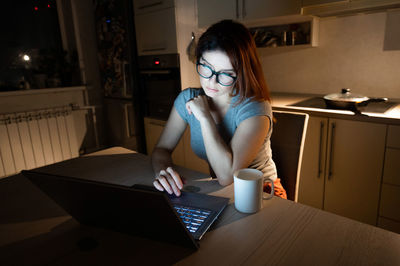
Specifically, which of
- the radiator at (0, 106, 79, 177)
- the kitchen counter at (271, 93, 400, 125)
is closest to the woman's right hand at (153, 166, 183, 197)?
the kitchen counter at (271, 93, 400, 125)

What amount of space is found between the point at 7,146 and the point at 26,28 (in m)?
1.23

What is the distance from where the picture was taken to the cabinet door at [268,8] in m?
2.04

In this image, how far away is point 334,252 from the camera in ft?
1.99

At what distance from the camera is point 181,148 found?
2.65 meters

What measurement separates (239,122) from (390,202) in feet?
4.17

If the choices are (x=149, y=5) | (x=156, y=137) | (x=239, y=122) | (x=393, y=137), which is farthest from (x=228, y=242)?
(x=149, y=5)

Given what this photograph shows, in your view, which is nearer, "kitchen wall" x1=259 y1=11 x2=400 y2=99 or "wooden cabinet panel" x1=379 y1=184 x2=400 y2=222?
"wooden cabinet panel" x1=379 y1=184 x2=400 y2=222

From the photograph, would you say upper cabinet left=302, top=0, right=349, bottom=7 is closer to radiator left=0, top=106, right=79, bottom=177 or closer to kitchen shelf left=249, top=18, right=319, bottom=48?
kitchen shelf left=249, top=18, right=319, bottom=48

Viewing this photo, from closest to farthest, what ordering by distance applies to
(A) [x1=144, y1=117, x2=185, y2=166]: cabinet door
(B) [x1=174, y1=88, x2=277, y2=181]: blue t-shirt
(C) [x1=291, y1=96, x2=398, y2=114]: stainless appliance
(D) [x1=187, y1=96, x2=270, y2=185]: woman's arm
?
(D) [x1=187, y1=96, x2=270, y2=185]: woman's arm < (B) [x1=174, y1=88, x2=277, y2=181]: blue t-shirt < (C) [x1=291, y1=96, x2=398, y2=114]: stainless appliance < (A) [x1=144, y1=117, x2=185, y2=166]: cabinet door

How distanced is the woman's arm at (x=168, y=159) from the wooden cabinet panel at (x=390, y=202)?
135cm

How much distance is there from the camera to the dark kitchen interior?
118 centimetres

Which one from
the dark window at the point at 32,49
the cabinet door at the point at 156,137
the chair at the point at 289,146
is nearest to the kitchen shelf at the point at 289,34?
the cabinet door at the point at 156,137

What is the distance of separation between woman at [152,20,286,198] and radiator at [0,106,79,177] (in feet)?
6.35

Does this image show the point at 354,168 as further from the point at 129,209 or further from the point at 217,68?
the point at 129,209
